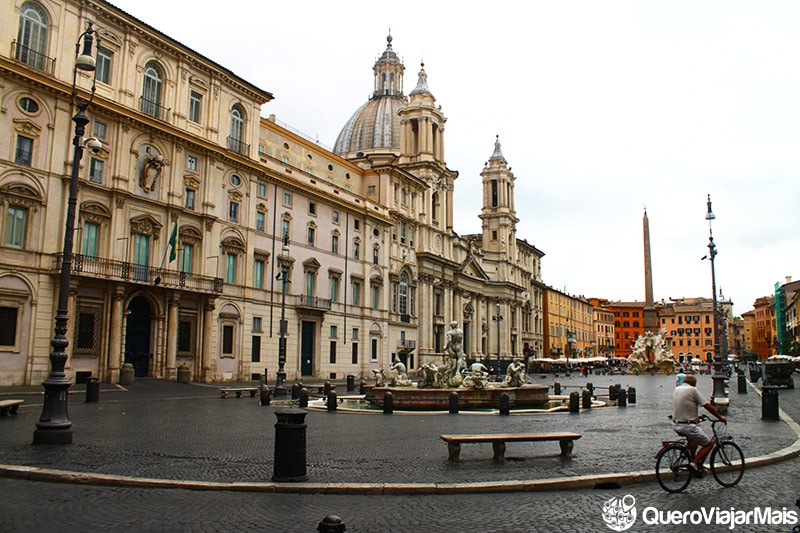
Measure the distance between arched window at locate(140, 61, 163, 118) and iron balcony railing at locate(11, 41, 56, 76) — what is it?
5.13 meters

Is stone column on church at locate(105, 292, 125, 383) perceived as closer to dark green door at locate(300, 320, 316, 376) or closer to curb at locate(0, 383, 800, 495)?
dark green door at locate(300, 320, 316, 376)

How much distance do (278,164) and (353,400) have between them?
22244 millimetres

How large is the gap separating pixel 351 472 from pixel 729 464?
5384 millimetres

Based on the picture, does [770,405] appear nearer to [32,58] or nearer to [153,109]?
[153,109]

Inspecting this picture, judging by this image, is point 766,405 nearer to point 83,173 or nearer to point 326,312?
point 83,173

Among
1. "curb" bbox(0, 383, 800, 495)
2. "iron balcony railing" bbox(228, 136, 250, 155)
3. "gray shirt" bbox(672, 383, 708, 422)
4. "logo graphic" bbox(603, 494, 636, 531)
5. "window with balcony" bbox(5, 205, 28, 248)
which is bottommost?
"logo graphic" bbox(603, 494, 636, 531)

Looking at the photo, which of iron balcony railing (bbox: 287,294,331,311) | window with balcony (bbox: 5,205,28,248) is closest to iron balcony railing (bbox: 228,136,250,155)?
iron balcony railing (bbox: 287,294,331,311)

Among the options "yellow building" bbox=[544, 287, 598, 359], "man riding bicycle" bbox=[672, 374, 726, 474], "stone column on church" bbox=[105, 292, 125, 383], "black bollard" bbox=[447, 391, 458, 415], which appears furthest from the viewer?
"yellow building" bbox=[544, 287, 598, 359]

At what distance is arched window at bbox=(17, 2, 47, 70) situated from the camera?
3031 centimetres

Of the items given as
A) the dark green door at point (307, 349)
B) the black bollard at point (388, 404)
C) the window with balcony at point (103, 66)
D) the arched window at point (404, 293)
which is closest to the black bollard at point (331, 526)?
the black bollard at point (388, 404)

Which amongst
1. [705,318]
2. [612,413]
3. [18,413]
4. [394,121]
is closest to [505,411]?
[612,413]

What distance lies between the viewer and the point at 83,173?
3209 cm

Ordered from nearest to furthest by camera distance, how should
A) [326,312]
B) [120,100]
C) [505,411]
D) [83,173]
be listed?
[505,411]
[83,173]
[120,100]
[326,312]

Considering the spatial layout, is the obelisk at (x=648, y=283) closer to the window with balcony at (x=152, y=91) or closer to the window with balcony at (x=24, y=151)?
the window with balcony at (x=152, y=91)
